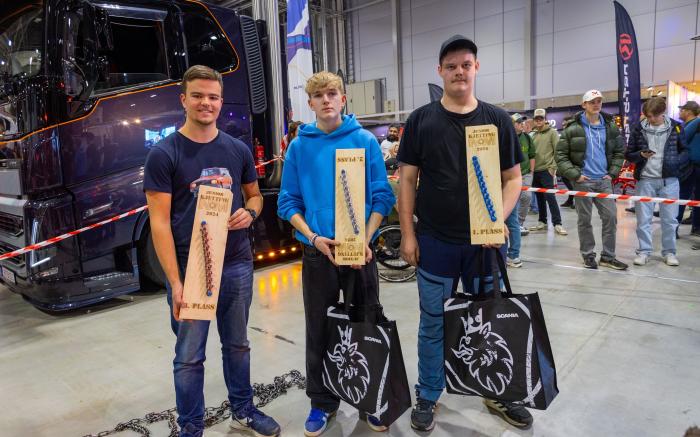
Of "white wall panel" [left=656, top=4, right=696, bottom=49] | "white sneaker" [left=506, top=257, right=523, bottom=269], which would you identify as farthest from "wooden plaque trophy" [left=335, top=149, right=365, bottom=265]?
"white wall panel" [left=656, top=4, right=696, bottom=49]

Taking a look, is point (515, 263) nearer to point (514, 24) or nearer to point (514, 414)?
point (514, 414)

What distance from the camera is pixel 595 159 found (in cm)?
423

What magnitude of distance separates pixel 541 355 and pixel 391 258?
8.78 feet

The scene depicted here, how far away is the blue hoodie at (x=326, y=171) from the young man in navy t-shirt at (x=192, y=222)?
22 cm

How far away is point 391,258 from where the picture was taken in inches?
171

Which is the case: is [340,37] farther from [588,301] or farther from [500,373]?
[500,373]

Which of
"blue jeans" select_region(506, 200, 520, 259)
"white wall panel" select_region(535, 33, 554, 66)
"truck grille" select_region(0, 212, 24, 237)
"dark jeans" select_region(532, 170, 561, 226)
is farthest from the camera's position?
"white wall panel" select_region(535, 33, 554, 66)

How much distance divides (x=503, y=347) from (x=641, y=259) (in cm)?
348

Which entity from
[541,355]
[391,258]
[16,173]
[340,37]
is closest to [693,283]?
[391,258]

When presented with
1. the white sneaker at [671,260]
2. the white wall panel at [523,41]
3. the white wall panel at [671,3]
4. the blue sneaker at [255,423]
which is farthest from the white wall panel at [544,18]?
the blue sneaker at [255,423]

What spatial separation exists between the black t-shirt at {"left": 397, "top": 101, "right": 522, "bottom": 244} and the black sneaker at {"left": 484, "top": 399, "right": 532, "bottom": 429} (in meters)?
0.79

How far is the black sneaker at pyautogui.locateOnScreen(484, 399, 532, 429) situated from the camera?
6.40 feet

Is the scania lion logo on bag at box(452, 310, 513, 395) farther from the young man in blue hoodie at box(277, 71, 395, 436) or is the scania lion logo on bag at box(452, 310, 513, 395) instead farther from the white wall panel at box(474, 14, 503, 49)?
the white wall panel at box(474, 14, 503, 49)

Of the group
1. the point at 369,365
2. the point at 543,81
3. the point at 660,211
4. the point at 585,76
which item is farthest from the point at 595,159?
the point at 543,81
